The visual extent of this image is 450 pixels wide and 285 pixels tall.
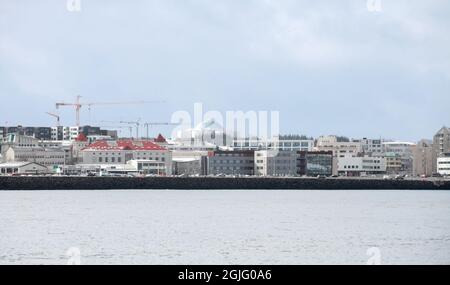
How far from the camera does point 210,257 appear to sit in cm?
3522

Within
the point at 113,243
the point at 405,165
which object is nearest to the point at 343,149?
the point at 405,165

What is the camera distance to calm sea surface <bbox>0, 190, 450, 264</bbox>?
115ft

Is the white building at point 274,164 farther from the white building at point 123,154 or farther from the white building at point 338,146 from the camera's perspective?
the white building at point 338,146

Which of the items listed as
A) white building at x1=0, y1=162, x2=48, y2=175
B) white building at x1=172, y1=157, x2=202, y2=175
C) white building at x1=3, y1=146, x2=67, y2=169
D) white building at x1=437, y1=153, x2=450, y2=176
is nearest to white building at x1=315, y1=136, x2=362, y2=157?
white building at x1=437, y1=153, x2=450, y2=176

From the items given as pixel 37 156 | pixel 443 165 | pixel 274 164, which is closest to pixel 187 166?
pixel 274 164

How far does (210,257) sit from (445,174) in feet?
397

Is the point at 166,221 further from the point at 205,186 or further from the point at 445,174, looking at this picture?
the point at 445,174

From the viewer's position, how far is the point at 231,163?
510ft

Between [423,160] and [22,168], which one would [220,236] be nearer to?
[22,168]

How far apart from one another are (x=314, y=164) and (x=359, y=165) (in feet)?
33.1
